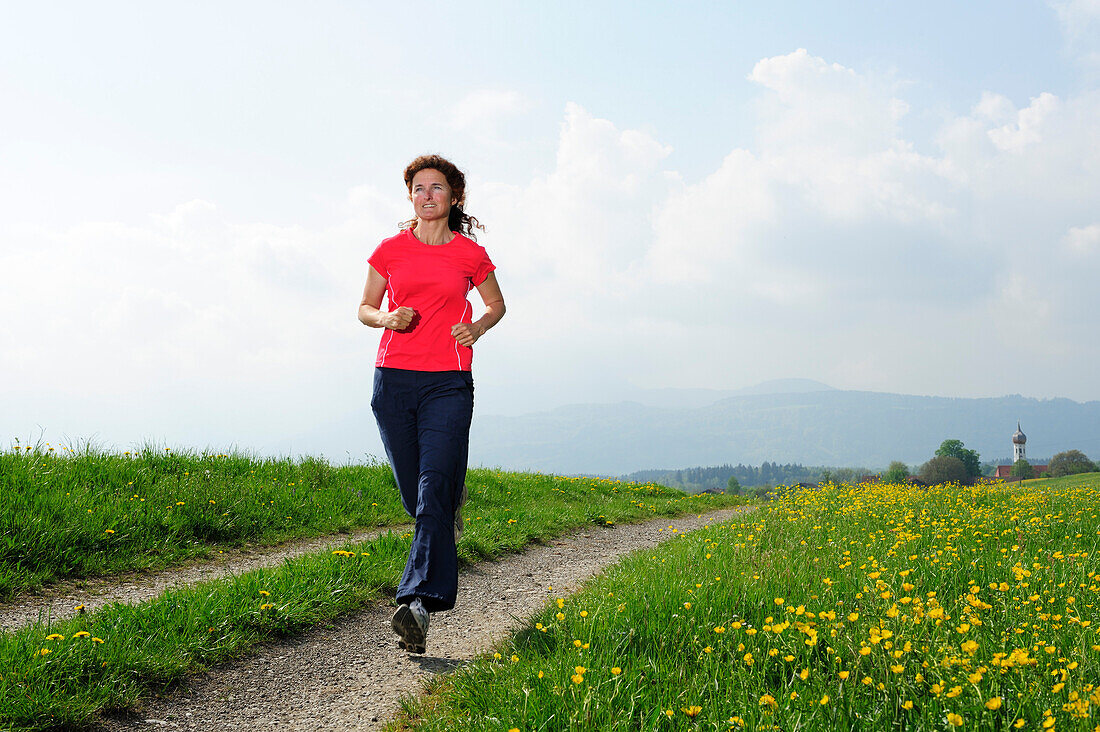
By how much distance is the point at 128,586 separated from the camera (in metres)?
5.92

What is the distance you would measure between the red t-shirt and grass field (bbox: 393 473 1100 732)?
195cm

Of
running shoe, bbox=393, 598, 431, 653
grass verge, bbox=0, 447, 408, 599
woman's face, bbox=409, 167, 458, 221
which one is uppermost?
woman's face, bbox=409, 167, 458, 221

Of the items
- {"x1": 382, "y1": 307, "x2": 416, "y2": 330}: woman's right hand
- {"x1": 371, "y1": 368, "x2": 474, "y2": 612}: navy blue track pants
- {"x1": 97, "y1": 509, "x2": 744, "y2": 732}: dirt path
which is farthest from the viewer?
{"x1": 382, "y1": 307, "x2": 416, "y2": 330}: woman's right hand

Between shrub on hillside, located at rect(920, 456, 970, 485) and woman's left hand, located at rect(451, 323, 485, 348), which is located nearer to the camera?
woman's left hand, located at rect(451, 323, 485, 348)

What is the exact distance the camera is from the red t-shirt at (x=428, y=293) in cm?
478

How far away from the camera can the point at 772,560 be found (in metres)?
5.46

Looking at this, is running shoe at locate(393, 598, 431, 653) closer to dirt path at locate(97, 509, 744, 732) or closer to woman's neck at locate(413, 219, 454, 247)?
dirt path at locate(97, 509, 744, 732)

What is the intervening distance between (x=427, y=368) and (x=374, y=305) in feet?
2.87

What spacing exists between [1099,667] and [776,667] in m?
1.36

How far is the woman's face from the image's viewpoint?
5133 millimetres

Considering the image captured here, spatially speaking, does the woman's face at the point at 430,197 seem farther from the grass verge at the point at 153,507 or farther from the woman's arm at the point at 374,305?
the grass verge at the point at 153,507

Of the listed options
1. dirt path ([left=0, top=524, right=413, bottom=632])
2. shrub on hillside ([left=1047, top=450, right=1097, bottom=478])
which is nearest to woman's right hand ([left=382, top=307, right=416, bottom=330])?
dirt path ([left=0, top=524, right=413, bottom=632])

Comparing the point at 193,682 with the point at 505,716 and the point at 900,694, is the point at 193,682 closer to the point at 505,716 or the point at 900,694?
the point at 505,716

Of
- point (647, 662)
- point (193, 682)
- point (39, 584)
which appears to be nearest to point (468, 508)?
point (39, 584)
